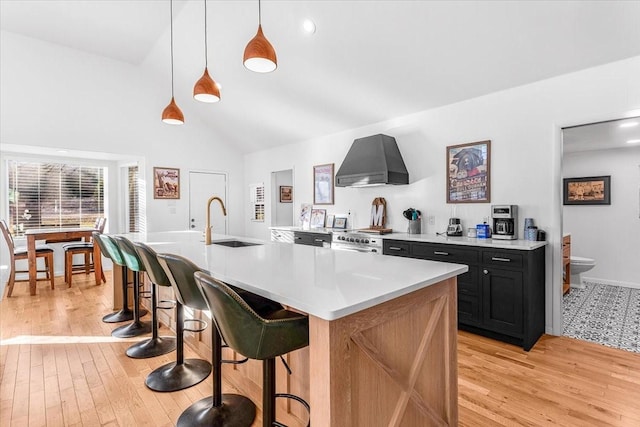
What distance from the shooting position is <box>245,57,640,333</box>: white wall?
290 centimetres

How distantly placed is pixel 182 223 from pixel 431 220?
15.6 ft

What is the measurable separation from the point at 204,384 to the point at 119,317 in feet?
6.44

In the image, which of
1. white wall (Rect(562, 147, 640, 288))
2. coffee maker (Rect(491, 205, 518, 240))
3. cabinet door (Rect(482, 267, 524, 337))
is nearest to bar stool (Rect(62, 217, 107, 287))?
cabinet door (Rect(482, 267, 524, 337))

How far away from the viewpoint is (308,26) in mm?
3436

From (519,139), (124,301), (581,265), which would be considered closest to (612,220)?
(581,265)

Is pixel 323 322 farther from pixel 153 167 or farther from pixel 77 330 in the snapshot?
pixel 153 167

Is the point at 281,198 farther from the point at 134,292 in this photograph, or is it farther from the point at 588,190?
the point at 588,190

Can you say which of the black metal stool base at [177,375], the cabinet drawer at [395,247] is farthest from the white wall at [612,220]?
the black metal stool base at [177,375]

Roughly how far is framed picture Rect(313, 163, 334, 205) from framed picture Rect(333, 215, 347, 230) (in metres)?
0.31

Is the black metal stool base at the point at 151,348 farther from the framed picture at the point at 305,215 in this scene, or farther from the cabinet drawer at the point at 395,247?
the framed picture at the point at 305,215

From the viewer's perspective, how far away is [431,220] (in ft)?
13.4

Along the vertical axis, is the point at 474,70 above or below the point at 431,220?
above

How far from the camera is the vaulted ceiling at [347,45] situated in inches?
106

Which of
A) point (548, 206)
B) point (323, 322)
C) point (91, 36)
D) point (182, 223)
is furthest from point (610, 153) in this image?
point (91, 36)
